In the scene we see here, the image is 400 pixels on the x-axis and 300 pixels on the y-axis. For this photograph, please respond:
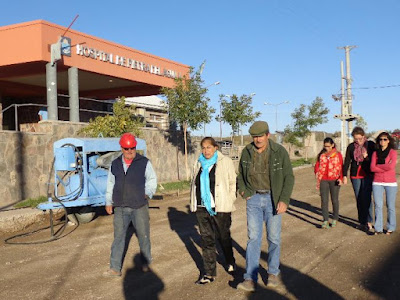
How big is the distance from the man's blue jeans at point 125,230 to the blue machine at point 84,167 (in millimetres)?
3156

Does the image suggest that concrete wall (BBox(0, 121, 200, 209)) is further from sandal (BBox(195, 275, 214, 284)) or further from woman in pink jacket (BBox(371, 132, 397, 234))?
woman in pink jacket (BBox(371, 132, 397, 234))

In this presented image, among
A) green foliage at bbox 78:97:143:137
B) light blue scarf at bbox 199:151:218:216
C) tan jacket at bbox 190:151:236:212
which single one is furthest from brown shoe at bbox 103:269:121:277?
green foliage at bbox 78:97:143:137

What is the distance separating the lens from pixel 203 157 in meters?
5.43

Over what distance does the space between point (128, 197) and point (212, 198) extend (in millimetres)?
1187

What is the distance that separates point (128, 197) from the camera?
5.67 m

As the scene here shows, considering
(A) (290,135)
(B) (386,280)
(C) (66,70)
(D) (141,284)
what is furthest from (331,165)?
(A) (290,135)

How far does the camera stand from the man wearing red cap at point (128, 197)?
5.66 metres

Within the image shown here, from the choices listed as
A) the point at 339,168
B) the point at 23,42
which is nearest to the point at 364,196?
the point at 339,168

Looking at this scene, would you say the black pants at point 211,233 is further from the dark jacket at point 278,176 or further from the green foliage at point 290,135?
the green foliage at point 290,135

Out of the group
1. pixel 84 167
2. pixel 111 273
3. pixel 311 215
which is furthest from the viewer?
pixel 311 215

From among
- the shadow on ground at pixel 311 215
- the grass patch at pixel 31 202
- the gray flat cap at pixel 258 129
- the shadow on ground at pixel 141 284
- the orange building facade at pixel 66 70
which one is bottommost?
the shadow on ground at pixel 311 215

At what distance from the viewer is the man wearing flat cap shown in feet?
16.3

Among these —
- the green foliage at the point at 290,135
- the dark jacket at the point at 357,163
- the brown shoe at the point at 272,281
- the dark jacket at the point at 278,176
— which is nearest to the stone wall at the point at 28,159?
the dark jacket at the point at 278,176

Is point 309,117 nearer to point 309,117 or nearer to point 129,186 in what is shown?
point 309,117
